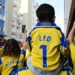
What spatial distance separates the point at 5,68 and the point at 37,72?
3.93 ft

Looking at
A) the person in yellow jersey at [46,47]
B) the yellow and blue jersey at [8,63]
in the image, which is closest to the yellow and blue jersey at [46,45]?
the person in yellow jersey at [46,47]

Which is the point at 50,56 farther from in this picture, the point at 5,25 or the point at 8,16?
the point at 8,16

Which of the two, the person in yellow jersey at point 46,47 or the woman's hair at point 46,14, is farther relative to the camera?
the woman's hair at point 46,14

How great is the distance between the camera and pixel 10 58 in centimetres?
360

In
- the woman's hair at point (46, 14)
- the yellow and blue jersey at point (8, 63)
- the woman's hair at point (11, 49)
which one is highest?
the woman's hair at point (46, 14)

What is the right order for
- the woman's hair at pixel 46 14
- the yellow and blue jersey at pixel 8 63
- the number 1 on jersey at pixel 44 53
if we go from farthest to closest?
the yellow and blue jersey at pixel 8 63 < the woman's hair at pixel 46 14 < the number 1 on jersey at pixel 44 53

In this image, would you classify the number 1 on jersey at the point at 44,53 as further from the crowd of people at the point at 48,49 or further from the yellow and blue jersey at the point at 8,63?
the yellow and blue jersey at the point at 8,63

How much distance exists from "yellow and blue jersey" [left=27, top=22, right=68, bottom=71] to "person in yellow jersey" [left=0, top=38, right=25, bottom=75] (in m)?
1.02

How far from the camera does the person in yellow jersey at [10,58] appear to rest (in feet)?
11.6

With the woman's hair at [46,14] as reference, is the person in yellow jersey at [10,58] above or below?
below

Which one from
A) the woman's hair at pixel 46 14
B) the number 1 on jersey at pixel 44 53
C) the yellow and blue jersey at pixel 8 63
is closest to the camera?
the number 1 on jersey at pixel 44 53

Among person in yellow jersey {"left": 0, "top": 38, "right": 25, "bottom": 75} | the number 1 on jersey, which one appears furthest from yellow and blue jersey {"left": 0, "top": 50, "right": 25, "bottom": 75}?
the number 1 on jersey

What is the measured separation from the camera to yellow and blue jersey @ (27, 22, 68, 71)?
2.39m

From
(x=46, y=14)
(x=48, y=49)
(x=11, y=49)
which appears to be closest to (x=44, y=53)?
(x=48, y=49)
